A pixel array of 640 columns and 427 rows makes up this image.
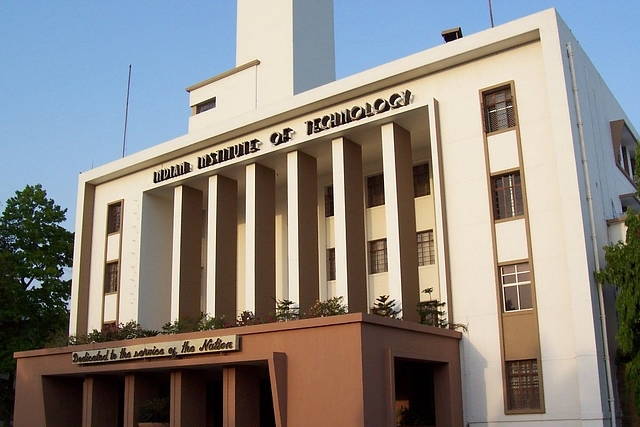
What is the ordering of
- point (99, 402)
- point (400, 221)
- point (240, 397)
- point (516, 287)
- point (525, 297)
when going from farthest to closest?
point (99, 402), point (400, 221), point (240, 397), point (516, 287), point (525, 297)

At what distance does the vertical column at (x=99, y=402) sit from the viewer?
2559cm

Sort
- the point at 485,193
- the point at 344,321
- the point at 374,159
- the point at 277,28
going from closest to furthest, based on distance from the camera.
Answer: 1. the point at 344,321
2. the point at 485,193
3. the point at 374,159
4. the point at 277,28

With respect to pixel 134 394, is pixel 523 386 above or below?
below

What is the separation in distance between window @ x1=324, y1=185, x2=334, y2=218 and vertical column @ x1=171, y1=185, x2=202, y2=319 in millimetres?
5666

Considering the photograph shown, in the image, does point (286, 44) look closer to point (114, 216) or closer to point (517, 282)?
point (114, 216)

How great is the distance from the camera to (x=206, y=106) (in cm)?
3653

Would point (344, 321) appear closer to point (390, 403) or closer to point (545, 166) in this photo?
point (390, 403)

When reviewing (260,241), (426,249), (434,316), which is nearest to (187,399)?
(260,241)

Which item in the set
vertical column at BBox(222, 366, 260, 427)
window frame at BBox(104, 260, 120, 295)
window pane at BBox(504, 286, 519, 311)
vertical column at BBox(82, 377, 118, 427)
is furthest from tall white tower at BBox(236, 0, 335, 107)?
window pane at BBox(504, 286, 519, 311)

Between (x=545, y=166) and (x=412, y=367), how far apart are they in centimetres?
764

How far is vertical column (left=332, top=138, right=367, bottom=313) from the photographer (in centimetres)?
2538

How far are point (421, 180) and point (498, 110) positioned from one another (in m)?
5.93

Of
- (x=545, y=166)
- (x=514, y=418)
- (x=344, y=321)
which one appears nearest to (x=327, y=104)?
(x=545, y=166)

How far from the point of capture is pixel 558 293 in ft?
68.1
